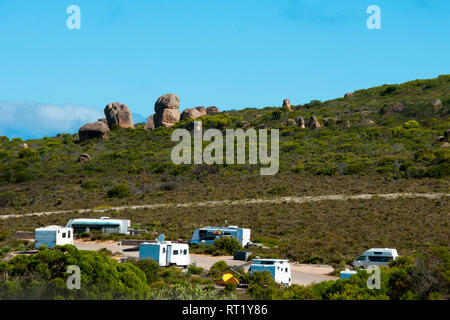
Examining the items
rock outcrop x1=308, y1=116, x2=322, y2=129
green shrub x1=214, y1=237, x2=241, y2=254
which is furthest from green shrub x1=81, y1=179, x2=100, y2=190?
rock outcrop x1=308, y1=116, x2=322, y2=129

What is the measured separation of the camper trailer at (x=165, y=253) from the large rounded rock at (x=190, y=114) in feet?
265

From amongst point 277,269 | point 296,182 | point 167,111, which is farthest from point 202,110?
point 277,269

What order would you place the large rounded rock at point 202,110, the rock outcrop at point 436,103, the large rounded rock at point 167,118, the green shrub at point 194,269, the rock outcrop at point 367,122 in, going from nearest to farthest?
the green shrub at point 194,269 < the rock outcrop at point 367,122 < the rock outcrop at point 436,103 < the large rounded rock at point 167,118 < the large rounded rock at point 202,110

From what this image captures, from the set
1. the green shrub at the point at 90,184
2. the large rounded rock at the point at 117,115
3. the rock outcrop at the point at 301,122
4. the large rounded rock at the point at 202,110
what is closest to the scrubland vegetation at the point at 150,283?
the green shrub at the point at 90,184

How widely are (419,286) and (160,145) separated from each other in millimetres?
84043

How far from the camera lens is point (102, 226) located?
165 ft

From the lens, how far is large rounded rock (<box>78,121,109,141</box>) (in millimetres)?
107500

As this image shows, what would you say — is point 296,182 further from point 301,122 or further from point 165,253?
Result: point 165,253

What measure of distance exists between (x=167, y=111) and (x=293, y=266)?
264 feet

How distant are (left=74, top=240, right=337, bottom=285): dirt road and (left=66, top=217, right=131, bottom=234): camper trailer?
2.76m

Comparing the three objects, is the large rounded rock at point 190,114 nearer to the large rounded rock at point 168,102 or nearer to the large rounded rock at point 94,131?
the large rounded rock at point 168,102

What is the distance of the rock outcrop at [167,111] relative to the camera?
11438 cm
